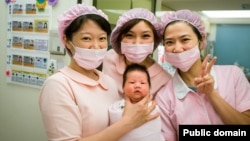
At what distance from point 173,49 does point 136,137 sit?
1.26 ft

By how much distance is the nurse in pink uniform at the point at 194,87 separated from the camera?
1.04m

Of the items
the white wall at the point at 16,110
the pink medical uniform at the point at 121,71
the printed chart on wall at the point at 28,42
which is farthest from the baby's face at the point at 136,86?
the white wall at the point at 16,110

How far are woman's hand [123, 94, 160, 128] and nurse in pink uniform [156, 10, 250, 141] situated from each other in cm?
15

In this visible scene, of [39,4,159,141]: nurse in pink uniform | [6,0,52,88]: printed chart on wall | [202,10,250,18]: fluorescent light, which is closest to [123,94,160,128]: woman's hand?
[39,4,159,141]: nurse in pink uniform

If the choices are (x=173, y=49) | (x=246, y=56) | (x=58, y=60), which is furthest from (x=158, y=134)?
(x=58, y=60)

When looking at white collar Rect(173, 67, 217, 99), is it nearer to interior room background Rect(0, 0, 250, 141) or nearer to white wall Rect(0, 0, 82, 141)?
interior room background Rect(0, 0, 250, 141)

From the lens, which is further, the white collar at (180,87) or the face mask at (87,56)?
the white collar at (180,87)

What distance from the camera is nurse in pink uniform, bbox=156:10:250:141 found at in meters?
1.04

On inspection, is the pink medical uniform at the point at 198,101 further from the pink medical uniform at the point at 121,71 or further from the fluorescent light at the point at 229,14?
the fluorescent light at the point at 229,14

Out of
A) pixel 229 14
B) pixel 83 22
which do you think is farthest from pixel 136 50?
pixel 229 14

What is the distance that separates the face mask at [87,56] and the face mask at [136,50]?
17cm

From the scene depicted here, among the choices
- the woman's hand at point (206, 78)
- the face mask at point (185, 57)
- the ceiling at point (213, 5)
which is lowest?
the woman's hand at point (206, 78)

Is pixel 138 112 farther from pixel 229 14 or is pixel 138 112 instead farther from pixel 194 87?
pixel 229 14

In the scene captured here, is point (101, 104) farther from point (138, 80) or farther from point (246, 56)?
point (246, 56)
